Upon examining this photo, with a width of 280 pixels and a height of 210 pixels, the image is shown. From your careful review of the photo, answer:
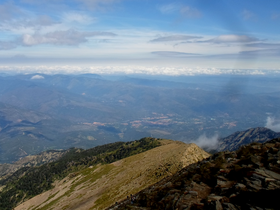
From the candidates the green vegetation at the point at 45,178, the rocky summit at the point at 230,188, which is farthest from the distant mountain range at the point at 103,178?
the rocky summit at the point at 230,188

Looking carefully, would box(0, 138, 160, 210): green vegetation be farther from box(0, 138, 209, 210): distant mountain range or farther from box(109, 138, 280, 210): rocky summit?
box(109, 138, 280, 210): rocky summit

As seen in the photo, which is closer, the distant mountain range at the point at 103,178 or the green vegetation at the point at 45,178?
the distant mountain range at the point at 103,178

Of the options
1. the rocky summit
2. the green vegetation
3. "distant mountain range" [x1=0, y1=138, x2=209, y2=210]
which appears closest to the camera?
the rocky summit

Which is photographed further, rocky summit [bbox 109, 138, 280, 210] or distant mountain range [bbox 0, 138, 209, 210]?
distant mountain range [bbox 0, 138, 209, 210]

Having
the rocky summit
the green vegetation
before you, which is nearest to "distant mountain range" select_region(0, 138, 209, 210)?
the green vegetation

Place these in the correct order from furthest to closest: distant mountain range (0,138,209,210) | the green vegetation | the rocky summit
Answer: the green vegetation
distant mountain range (0,138,209,210)
the rocky summit

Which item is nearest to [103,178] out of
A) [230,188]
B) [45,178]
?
[230,188]

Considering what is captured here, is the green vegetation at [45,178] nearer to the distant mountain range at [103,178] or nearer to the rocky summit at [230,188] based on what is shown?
the distant mountain range at [103,178]

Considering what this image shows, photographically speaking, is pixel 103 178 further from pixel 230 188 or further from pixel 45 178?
pixel 45 178

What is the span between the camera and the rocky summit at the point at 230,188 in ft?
75.3

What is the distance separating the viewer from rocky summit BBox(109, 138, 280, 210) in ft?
75.3

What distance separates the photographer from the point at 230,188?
87.6 ft

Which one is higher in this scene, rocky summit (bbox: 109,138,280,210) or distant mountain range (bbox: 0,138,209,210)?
rocky summit (bbox: 109,138,280,210)

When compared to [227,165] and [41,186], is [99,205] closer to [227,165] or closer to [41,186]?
[227,165]
